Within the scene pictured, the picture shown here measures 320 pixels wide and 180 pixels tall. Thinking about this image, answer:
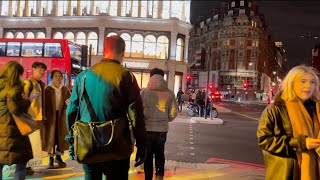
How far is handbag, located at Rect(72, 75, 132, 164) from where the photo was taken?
11.5 ft

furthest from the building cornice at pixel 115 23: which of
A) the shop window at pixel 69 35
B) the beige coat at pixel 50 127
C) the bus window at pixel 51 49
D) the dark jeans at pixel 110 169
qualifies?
the dark jeans at pixel 110 169

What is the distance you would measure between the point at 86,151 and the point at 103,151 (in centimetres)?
14

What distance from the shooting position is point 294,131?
3533 millimetres

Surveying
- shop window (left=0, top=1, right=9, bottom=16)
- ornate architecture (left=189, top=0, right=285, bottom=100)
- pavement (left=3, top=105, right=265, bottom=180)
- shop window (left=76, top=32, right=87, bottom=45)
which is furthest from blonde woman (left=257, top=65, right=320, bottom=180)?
ornate architecture (left=189, top=0, right=285, bottom=100)

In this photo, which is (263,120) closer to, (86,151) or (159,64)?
(86,151)

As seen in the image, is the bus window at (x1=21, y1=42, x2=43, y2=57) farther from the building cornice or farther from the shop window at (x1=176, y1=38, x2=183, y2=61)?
the shop window at (x1=176, y1=38, x2=183, y2=61)

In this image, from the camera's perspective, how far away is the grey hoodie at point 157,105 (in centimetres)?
639

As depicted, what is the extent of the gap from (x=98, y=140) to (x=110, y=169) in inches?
13.7

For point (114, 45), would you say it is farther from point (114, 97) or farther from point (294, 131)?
point (294, 131)

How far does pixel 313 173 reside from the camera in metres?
3.49

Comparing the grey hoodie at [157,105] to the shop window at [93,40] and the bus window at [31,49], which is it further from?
the shop window at [93,40]

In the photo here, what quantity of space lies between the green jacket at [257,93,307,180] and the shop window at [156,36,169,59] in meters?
47.0

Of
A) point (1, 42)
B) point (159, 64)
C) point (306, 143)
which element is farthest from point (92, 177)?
point (159, 64)

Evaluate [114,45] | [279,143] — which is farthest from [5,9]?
[279,143]
